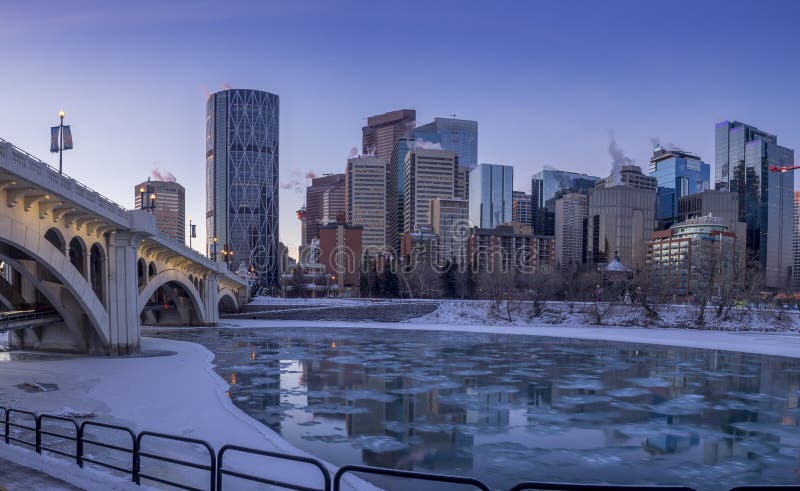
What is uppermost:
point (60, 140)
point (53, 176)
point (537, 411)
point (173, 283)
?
point (60, 140)

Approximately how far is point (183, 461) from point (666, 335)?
171ft

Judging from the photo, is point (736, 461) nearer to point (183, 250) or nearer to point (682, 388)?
point (682, 388)

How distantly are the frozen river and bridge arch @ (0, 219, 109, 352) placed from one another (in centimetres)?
767

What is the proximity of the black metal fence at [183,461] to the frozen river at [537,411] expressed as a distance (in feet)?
7.54

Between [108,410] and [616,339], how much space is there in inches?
1610

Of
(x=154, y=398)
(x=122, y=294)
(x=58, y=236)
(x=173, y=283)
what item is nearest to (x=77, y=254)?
(x=122, y=294)

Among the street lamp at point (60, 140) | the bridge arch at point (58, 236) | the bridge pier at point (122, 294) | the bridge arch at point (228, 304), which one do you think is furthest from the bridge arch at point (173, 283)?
the bridge arch at point (228, 304)

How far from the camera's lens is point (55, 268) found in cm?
2758

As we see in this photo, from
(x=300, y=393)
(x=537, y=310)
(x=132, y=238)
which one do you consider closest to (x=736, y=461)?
(x=300, y=393)

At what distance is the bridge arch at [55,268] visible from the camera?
2450 cm

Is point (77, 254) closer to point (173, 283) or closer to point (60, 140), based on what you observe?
point (60, 140)

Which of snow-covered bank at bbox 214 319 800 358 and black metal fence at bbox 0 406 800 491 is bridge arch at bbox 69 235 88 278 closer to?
black metal fence at bbox 0 406 800 491

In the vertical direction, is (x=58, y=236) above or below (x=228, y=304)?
above

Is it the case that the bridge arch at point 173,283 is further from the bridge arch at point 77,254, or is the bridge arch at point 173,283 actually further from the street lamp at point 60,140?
the street lamp at point 60,140
